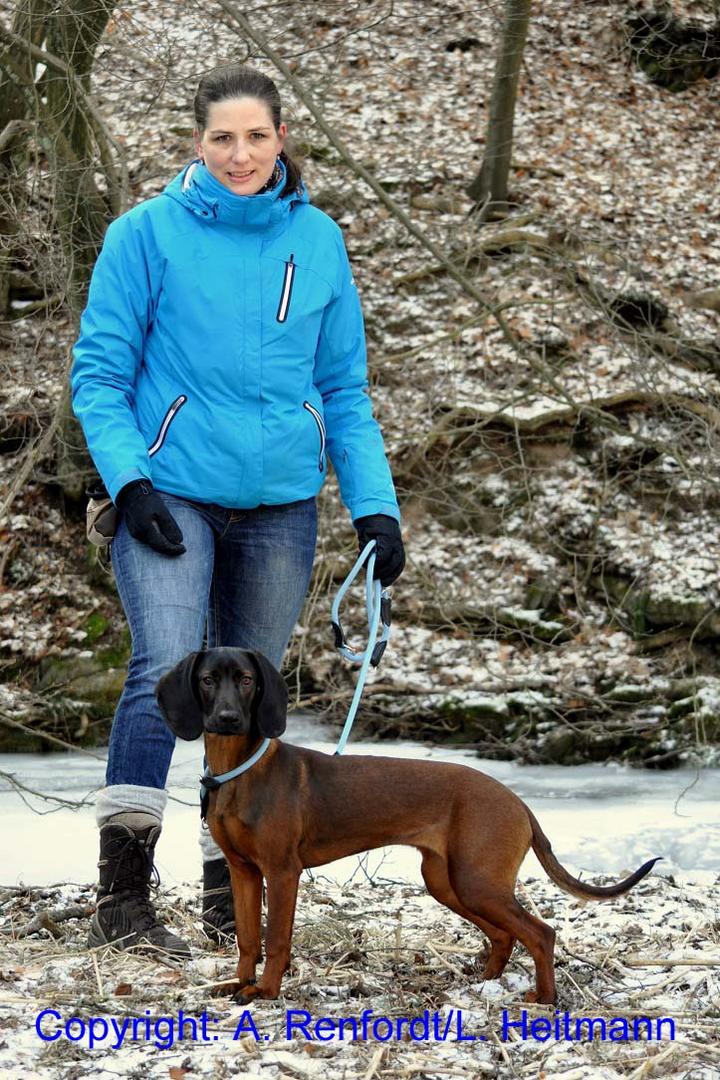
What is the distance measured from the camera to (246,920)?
10.2 feet

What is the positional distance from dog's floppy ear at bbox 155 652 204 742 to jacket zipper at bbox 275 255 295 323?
109 cm

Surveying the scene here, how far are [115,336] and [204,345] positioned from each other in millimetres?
266

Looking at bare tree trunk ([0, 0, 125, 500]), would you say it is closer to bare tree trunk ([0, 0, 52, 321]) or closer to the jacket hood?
bare tree trunk ([0, 0, 52, 321])

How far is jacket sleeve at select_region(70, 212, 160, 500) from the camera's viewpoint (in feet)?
10.9

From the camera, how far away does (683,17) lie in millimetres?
13375

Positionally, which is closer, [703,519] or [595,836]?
[595,836]

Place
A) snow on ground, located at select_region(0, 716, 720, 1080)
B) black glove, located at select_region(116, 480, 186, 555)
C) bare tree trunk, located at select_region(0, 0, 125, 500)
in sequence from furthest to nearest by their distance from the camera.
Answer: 1. bare tree trunk, located at select_region(0, 0, 125, 500)
2. black glove, located at select_region(116, 480, 186, 555)
3. snow on ground, located at select_region(0, 716, 720, 1080)

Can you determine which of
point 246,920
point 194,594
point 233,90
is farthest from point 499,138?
point 246,920

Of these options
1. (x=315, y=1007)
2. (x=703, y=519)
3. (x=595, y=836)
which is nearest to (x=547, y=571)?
(x=703, y=519)

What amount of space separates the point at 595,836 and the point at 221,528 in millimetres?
3016

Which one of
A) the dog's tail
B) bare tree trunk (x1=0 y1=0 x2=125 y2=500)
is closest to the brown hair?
the dog's tail

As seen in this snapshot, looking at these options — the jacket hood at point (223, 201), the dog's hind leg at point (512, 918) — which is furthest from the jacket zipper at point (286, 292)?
the dog's hind leg at point (512, 918)

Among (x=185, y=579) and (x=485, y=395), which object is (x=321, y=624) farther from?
(x=185, y=579)

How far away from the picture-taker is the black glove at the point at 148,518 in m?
3.21
